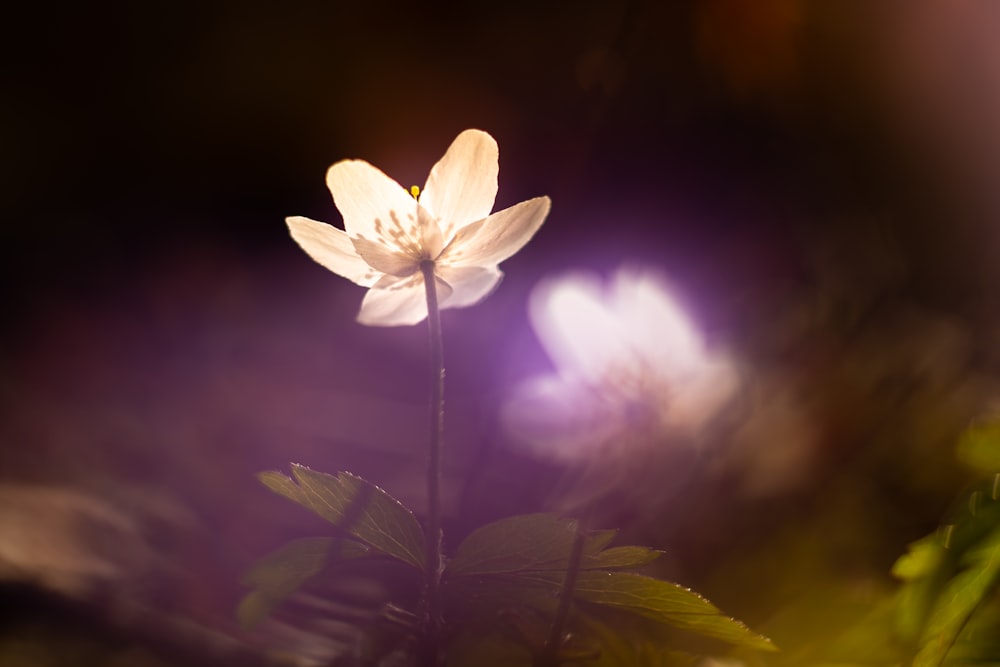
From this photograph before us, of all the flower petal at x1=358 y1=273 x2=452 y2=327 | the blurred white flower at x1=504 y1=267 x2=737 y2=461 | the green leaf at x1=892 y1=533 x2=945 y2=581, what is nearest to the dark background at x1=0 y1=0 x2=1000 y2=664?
the blurred white flower at x1=504 y1=267 x2=737 y2=461

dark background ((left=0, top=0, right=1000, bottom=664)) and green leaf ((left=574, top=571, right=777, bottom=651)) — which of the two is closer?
green leaf ((left=574, top=571, right=777, bottom=651))

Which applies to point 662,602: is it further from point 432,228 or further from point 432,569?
point 432,228

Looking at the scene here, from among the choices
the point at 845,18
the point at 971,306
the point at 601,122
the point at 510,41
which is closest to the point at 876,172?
the point at 845,18

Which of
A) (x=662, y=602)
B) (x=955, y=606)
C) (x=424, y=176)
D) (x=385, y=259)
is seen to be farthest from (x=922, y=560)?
(x=424, y=176)

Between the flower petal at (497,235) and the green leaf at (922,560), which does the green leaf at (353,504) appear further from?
the green leaf at (922,560)

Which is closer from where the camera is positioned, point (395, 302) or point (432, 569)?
point (432, 569)

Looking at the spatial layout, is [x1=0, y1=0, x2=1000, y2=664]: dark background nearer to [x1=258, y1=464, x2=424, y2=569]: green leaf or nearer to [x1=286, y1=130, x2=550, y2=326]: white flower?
[x1=286, y1=130, x2=550, y2=326]: white flower
